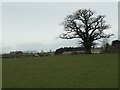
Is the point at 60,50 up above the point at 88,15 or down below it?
below

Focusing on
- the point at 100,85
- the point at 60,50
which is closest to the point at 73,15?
the point at 60,50

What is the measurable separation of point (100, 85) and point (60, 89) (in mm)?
1598

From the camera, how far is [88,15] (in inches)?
2734

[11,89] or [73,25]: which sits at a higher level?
[73,25]

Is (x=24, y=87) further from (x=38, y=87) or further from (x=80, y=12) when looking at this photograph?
(x=80, y=12)

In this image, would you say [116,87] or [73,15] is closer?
[116,87]

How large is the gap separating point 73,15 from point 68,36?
189 inches

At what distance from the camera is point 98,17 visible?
68.4m

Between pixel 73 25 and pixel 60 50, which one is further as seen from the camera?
pixel 60 50

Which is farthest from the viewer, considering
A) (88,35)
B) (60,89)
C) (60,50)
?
(60,50)

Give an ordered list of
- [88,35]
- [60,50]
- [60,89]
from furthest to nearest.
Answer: [60,50] → [88,35] → [60,89]

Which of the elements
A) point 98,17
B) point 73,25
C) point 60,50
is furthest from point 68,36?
point 60,50

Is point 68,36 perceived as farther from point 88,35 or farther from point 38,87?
point 38,87

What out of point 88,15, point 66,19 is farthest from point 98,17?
point 66,19
